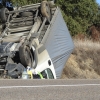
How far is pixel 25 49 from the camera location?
459 inches

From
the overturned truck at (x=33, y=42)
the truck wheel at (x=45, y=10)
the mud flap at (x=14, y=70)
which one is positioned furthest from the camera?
the truck wheel at (x=45, y=10)

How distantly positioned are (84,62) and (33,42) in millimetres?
8562

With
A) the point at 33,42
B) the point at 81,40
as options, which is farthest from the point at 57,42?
the point at 81,40

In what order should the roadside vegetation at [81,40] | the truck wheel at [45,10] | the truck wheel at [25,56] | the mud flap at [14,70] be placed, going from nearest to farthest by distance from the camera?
the mud flap at [14,70] → the truck wheel at [25,56] → the truck wheel at [45,10] → the roadside vegetation at [81,40]

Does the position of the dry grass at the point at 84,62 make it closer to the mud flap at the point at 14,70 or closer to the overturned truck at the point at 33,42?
the overturned truck at the point at 33,42

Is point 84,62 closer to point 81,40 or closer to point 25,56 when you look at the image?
point 81,40

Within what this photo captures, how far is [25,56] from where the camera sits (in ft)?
37.9

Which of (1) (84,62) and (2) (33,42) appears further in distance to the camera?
(1) (84,62)

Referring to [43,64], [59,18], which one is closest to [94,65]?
[59,18]

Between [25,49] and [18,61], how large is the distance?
627 millimetres

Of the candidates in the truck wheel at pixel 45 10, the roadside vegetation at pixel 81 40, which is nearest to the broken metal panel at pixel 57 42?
the truck wheel at pixel 45 10

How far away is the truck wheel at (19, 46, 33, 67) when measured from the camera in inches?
453

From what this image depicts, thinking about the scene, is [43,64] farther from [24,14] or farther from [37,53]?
[24,14]

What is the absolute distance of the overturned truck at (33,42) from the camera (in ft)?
38.2
